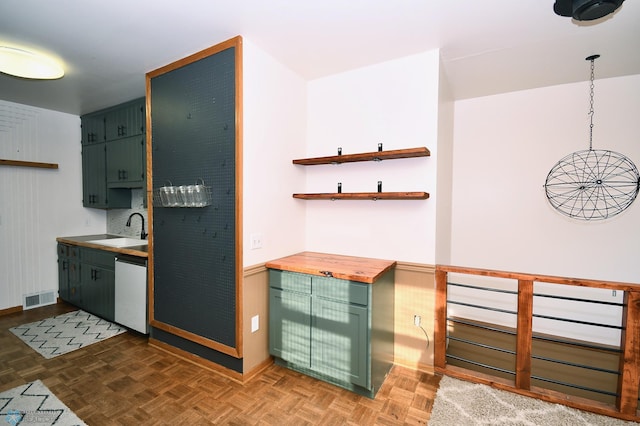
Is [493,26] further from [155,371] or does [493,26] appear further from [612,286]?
[155,371]

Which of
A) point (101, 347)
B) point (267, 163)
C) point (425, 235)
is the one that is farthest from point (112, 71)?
point (425, 235)

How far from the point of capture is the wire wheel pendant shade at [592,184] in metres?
2.88

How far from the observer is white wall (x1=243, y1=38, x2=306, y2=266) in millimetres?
2334

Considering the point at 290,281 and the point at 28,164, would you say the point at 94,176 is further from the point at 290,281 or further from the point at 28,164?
the point at 290,281

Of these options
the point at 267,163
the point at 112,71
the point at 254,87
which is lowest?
the point at 267,163

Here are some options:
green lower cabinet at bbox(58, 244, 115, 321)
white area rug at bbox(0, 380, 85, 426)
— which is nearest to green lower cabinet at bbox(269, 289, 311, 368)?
white area rug at bbox(0, 380, 85, 426)

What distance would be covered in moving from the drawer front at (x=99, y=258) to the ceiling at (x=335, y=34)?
1901 millimetres

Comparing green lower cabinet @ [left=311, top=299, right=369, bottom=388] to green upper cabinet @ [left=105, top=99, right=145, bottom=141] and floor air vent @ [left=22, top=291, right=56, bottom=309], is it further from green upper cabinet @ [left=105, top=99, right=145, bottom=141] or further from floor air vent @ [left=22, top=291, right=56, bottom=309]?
floor air vent @ [left=22, top=291, right=56, bottom=309]

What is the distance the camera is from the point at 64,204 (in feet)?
13.6

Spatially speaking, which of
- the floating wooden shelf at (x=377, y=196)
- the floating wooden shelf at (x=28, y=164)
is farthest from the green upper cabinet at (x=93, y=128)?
the floating wooden shelf at (x=377, y=196)

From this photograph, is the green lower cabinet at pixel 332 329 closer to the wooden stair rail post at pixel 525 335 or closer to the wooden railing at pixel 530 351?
the wooden railing at pixel 530 351

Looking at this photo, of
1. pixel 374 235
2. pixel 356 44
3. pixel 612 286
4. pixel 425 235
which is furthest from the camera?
pixel 374 235

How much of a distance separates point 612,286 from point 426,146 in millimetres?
1565

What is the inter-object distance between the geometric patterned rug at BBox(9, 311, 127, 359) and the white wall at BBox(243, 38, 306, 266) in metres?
2.11
